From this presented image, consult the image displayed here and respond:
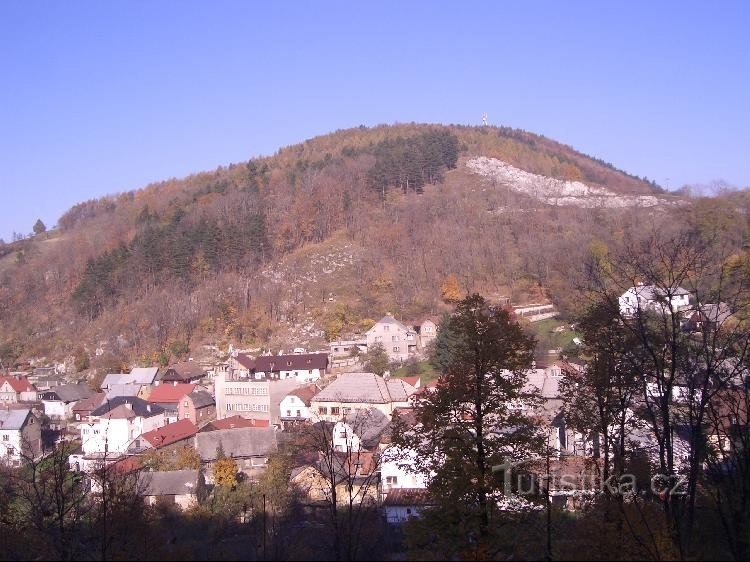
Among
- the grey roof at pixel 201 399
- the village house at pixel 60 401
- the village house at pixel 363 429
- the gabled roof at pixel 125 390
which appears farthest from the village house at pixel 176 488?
the village house at pixel 60 401

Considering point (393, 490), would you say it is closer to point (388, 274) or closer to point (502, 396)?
point (502, 396)

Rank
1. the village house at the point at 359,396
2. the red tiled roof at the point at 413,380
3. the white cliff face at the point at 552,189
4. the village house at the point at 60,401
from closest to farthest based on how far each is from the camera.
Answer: the village house at the point at 359,396 → the red tiled roof at the point at 413,380 → the village house at the point at 60,401 → the white cliff face at the point at 552,189

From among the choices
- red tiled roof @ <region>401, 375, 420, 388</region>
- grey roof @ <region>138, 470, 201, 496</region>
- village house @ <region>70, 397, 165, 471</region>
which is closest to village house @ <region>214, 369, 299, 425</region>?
village house @ <region>70, 397, 165, 471</region>

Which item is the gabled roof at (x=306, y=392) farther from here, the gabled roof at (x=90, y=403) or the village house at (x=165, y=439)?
the gabled roof at (x=90, y=403)

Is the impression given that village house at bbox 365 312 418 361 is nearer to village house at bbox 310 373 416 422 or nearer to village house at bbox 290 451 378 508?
village house at bbox 310 373 416 422

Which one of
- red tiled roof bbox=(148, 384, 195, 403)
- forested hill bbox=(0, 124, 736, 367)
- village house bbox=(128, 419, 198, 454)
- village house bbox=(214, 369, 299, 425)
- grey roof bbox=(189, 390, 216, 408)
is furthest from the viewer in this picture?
forested hill bbox=(0, 124, 736, 367)

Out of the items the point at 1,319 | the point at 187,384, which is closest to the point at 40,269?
the point at 1,319
